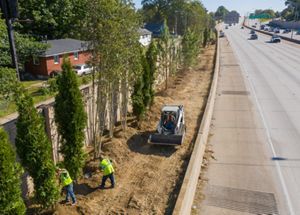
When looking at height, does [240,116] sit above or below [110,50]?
below

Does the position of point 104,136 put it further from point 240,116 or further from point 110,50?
point 240,116

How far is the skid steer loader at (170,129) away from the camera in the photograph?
1560cm

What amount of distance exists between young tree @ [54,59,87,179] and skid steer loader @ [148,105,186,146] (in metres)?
4.97

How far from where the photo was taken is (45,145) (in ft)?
31.2

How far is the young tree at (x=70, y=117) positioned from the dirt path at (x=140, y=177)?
134 centimetres

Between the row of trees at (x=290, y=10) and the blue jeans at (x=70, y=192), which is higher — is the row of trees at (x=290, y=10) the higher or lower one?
the higher one

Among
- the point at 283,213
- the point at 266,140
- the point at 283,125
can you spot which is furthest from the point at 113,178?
the point at 283,125

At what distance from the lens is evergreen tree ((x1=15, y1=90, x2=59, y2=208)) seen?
8992 mm

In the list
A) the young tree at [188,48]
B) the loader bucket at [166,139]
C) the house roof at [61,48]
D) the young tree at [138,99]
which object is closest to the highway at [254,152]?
the loader bucket at [166,139]

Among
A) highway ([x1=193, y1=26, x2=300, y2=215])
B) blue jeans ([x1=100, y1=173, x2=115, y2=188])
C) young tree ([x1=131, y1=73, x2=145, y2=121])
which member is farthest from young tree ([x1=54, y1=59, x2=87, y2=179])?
young tree ([x1=131, y1=73, x2=145, y2=121])

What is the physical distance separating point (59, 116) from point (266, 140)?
10.9 m

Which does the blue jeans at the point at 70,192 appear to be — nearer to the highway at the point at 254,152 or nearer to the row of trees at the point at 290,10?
the highway at the point at 254,152

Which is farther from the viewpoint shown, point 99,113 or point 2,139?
point 99,113

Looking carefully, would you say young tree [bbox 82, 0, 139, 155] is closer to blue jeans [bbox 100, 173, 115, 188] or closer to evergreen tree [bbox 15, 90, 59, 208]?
blue jeans [bbox 100, 173, 115, 188]
